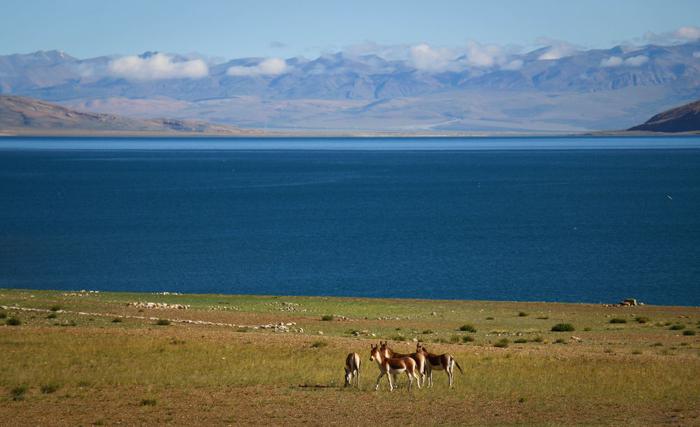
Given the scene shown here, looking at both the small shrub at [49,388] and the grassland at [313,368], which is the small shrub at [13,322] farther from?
the small shrub at [49,388]

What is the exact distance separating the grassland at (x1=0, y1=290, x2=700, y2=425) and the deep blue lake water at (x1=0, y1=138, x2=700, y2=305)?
52.5 feet

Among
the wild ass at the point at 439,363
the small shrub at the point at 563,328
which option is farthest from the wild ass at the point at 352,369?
the small shrub at the point at 563,328

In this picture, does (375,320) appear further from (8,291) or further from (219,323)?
(8,291)

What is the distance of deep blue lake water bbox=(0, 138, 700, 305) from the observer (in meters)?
50.5

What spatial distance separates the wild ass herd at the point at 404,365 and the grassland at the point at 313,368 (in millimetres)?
347

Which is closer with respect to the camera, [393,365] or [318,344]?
[393,365]

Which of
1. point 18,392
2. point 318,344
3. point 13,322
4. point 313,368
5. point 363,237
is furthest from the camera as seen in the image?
point 363,237

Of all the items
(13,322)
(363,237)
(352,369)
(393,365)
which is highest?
(393,365)

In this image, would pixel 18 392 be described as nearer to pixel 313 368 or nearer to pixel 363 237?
pixel 313 368

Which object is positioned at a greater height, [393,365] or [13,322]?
[393,365]

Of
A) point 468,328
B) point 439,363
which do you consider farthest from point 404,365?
point 468,328

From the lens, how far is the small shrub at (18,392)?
64.2 feet

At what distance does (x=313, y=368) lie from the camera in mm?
22562

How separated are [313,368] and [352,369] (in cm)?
226
